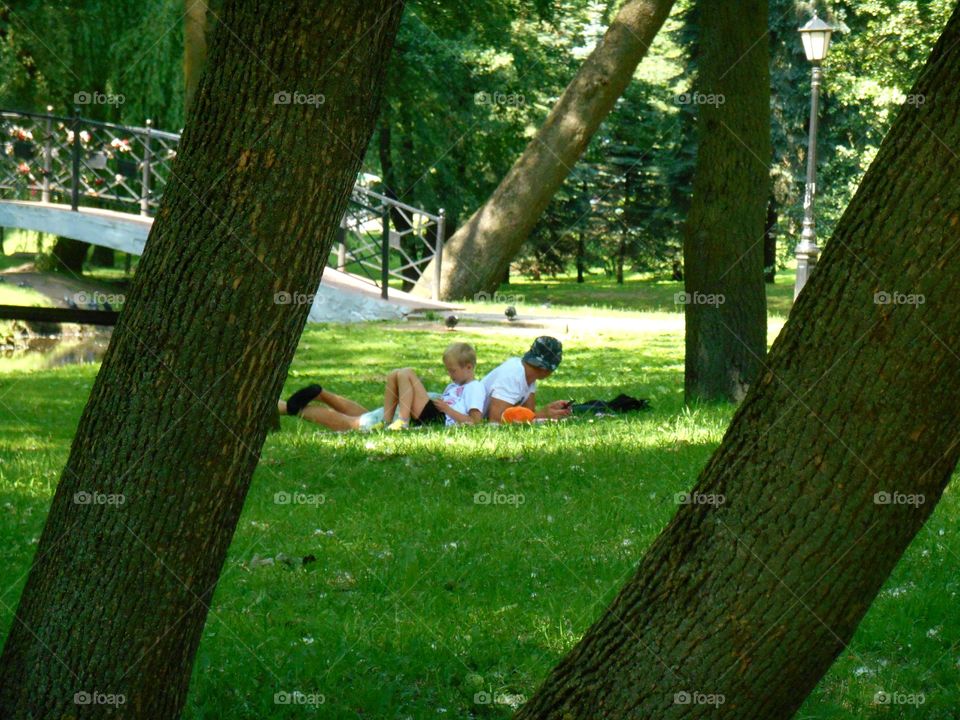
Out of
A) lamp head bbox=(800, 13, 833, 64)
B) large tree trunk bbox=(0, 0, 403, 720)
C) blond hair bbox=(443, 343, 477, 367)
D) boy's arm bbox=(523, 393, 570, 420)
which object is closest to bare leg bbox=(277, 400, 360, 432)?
blond hair bbox=(443, 343, 477, 367)

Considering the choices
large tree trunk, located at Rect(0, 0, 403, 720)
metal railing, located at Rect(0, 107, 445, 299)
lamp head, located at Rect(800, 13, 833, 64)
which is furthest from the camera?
metal railing, located at Rect(0, 107, 445, 299)

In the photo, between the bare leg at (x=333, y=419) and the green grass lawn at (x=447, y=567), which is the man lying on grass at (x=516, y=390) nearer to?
the green grass lawn at (x=447, y=567)

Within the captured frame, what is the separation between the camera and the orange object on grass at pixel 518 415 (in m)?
9.91

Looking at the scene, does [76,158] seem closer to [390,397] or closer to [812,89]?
[812,89]

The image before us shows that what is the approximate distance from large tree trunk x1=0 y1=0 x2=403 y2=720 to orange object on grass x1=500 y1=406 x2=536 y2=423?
6.55m

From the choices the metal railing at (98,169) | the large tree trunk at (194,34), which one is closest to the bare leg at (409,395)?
the large tree trunk at (194,34)

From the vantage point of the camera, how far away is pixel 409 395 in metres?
10.1

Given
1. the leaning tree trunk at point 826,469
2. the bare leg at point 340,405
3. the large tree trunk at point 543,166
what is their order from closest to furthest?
the leaning tree trunk at point 826,469, the bare leg at point 340,405, the large tree trunk at point 543,166

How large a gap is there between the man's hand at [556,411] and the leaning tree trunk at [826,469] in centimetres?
718

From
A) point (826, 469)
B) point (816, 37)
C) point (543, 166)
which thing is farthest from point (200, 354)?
point (543, 166)

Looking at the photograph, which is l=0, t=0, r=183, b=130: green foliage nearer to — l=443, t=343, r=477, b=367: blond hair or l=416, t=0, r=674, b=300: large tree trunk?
l=416, t=0, r=674, b=300: large tree trunk

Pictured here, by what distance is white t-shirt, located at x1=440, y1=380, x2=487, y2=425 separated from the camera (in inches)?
400

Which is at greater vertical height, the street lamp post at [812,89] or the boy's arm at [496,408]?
the street lamp post at [812,89]

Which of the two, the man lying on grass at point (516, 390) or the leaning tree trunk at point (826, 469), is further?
the man lying on grass at point (516, 390)
